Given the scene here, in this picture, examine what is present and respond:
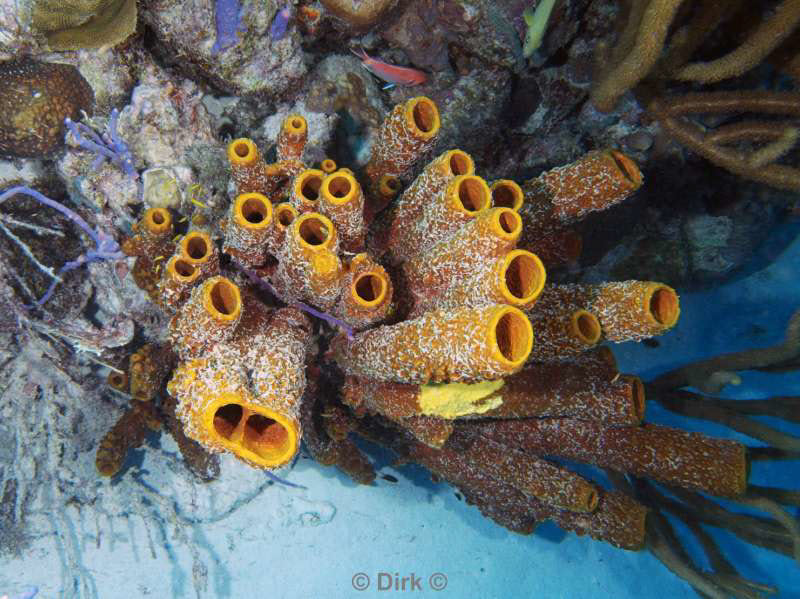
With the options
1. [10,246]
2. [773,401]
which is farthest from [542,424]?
[10,246]

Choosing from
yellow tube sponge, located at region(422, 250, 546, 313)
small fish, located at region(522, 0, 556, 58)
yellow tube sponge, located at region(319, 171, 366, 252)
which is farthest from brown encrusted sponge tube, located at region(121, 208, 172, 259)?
small fish, located at region(522, 0, 556, 58)

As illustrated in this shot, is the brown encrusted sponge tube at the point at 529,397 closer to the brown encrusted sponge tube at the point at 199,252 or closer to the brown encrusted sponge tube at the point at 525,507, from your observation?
the brown encrusted sponge tube at the point at 525,507

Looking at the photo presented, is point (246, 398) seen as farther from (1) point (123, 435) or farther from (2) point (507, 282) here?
(1) point (123, 435)

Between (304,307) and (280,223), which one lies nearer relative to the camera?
(280,223)

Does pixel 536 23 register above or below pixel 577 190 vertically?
above

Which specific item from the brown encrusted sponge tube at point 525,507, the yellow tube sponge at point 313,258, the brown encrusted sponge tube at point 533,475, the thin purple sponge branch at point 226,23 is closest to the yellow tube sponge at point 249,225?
the yellow tube sponge at point 313,258

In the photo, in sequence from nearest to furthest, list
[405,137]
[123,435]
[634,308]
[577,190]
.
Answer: [634,308]
[405,137]
[577,190]
[123,435]

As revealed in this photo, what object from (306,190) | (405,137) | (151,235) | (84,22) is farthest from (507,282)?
(84,22)
